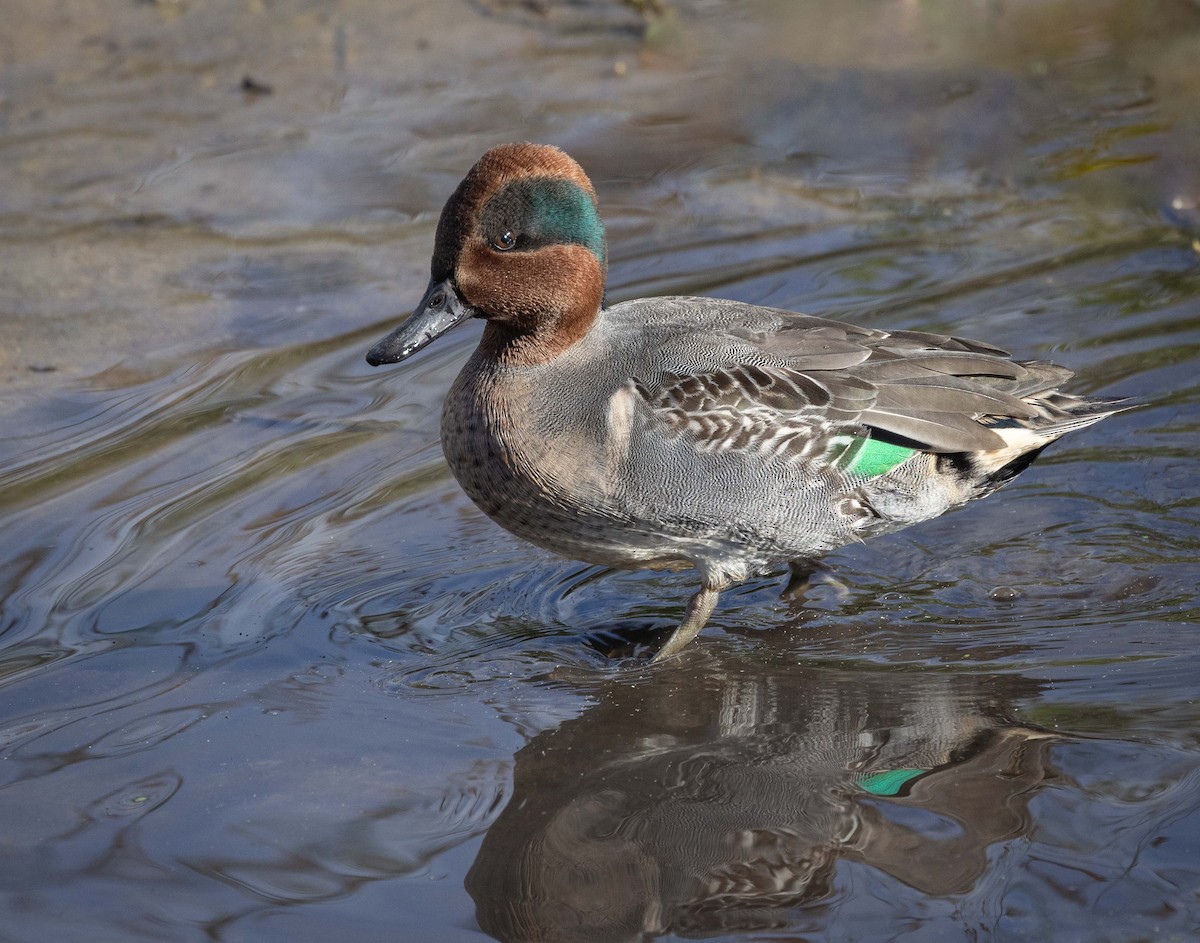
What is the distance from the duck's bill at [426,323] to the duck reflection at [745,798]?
4.17 ft

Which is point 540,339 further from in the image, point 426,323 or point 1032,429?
point 1032,429

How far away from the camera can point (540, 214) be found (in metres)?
4.60

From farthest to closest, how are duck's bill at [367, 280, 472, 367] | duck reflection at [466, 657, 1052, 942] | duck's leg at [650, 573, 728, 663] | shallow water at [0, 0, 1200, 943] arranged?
duck's leg at [650, 573, 728, 663] < duck's bill at [367, 280, 472, 367] < shallow water at [0, 0, 1200, 943] < duck reflection at [466, 657, 1052, 942]

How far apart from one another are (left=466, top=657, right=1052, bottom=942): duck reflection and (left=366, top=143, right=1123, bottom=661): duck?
0.46m

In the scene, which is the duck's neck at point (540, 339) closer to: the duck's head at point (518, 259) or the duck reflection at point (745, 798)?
the duck's head at point (518, 259)

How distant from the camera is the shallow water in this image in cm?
375

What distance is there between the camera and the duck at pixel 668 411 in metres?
4.57

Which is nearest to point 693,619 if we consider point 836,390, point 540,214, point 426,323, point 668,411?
point 668,411

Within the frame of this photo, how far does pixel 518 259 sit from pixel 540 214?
0.16 m

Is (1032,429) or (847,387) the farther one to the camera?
(1032,429)

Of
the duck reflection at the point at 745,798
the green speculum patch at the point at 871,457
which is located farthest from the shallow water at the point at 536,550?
the green speculum patch at the point at 871,457

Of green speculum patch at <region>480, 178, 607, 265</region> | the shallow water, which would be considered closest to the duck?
green speculum patch at <region>480, 178, 607, 265</region>

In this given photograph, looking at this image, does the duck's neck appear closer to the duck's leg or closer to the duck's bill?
the duck's bill

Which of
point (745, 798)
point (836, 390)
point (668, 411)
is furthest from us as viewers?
point (836, 390)
